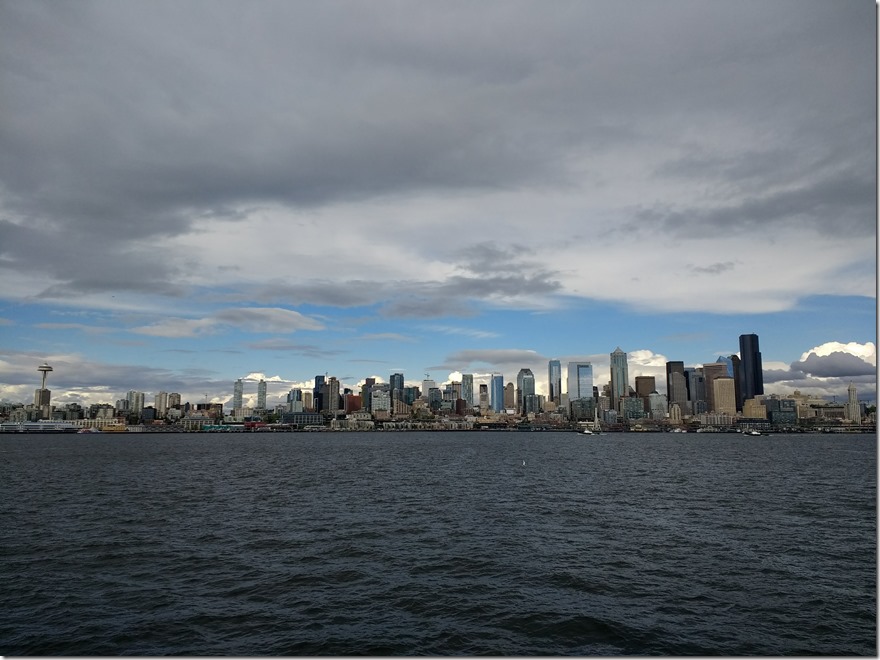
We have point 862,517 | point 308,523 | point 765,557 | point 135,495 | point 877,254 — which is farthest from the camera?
point 135,495

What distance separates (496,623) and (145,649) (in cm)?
1171

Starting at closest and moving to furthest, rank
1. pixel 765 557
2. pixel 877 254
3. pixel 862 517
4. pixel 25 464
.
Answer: pixel 877 254
pixel 765 557
pixel 862 517
pixel 25 464

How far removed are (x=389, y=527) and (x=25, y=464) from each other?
86168 mm

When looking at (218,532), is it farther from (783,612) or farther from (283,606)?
(783,612)

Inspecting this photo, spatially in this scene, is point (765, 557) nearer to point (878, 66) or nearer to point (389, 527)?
point (389, 527)

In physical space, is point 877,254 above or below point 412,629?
above

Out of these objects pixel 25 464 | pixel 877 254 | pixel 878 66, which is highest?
pixel 878 66

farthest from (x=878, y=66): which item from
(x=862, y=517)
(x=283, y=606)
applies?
(x=862, y=517)

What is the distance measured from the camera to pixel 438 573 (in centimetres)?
2650

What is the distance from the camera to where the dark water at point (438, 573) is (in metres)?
19.2

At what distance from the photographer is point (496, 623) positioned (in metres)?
20.4

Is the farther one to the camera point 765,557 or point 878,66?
point 765,557

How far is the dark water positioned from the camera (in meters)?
19.2

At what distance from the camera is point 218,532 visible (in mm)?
35906
